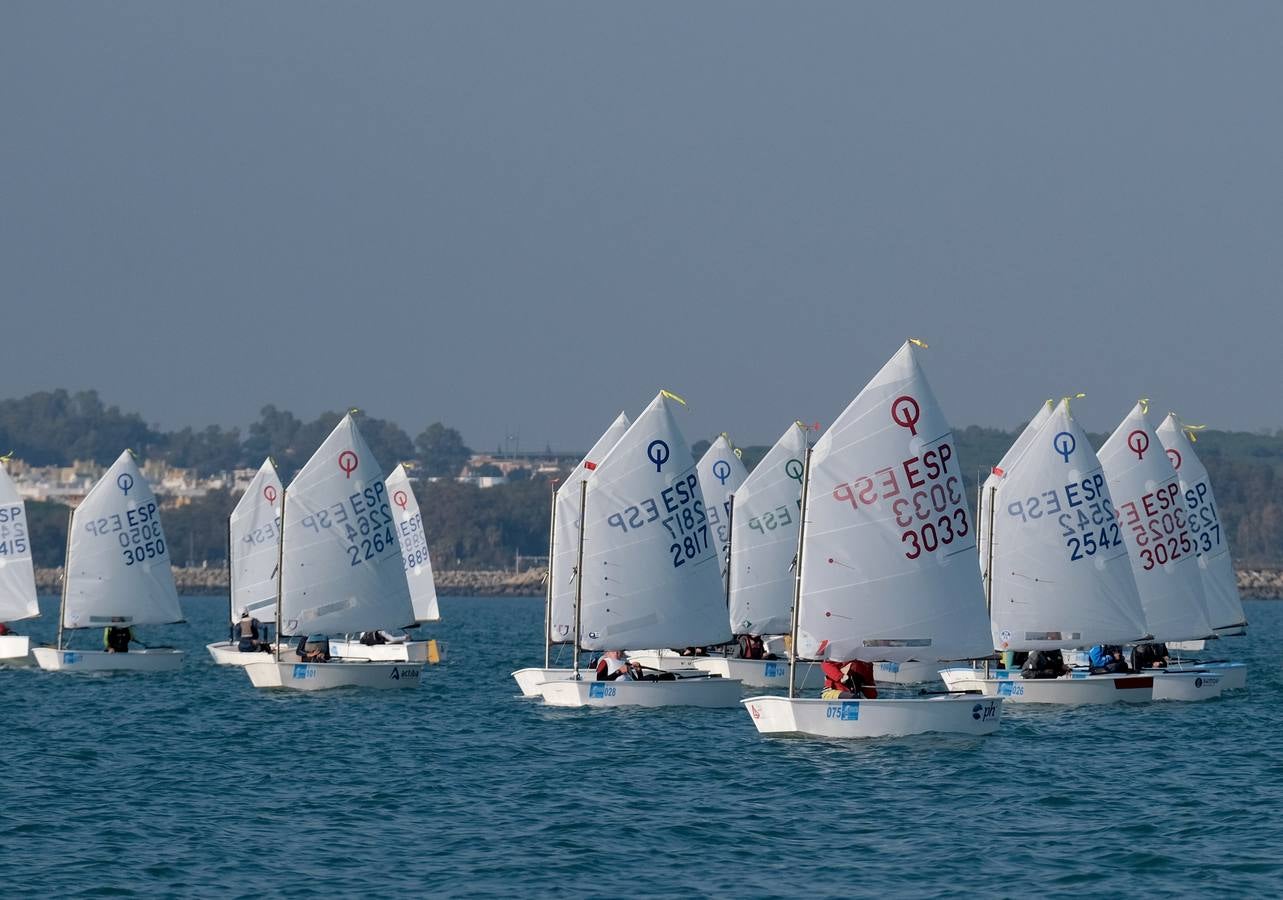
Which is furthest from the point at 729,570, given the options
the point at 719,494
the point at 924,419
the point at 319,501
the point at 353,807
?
the point at 353,807

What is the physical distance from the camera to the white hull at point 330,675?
160 ft

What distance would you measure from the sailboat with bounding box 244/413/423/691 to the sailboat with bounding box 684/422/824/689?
370 inches

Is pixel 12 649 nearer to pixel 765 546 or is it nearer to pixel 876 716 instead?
pixel 765 546

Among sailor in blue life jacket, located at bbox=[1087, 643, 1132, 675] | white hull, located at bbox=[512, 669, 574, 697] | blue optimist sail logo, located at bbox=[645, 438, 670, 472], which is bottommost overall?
white hull, located at bbox=[512, 669, 574, 697]

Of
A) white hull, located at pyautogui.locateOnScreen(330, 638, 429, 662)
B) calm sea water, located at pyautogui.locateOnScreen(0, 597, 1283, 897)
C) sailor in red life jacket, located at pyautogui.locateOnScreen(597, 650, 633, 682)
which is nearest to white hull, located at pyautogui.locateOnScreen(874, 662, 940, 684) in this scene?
calm sea water, located at pyautogui.locateOnScreen(0, 597, 1283, 897)

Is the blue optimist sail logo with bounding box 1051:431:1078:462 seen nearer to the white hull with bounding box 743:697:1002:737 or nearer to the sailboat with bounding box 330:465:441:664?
the white hull with bounding box 743:697:1002:737

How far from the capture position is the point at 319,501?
5044 cm

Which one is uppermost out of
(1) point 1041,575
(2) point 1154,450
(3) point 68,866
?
(2) point 1154,450

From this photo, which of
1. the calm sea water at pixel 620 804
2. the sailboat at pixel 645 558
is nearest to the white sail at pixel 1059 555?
the calm sea water at pixel 620 804

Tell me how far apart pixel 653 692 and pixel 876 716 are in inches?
347

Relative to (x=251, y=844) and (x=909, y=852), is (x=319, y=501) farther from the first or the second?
(x=909, y=852)

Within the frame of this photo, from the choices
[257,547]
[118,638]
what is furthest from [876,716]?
[257,547]

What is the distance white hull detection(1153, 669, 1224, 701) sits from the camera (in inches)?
1823

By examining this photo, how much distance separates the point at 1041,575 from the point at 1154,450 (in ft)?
33.6
